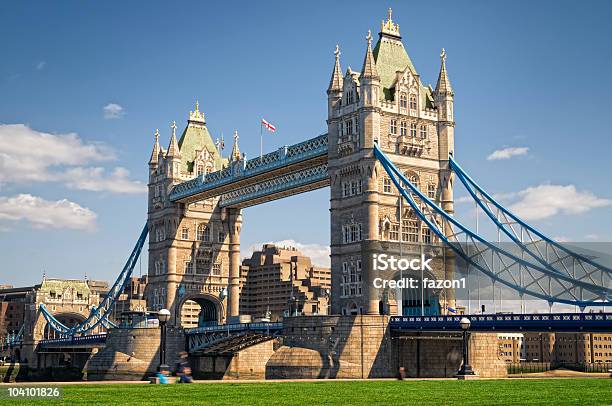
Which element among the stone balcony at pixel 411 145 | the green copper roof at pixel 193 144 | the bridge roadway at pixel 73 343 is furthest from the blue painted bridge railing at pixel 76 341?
the stone balcony at pixel 411 145

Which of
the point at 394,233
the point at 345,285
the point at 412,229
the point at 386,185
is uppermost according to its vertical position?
the point at 386,185

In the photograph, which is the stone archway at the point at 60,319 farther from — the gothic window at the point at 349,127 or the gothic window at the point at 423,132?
the gothic window at the point at 423,132

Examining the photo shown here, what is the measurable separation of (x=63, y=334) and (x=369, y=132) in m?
82.4

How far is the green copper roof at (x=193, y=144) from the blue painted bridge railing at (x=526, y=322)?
52272mm

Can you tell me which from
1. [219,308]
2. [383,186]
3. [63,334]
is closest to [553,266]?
[383,186]

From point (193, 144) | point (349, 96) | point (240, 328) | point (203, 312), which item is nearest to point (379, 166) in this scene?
point (349, 96)

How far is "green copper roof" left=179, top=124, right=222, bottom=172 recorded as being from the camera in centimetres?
11469

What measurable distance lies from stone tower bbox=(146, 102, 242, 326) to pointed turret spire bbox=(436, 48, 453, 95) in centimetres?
3397

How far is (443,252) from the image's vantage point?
77.9 metres

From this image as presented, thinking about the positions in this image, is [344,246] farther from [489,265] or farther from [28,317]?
[28,317]

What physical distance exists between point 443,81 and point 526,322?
27.8 meters

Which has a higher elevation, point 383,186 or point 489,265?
point 383,186

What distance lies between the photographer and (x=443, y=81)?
82875 mm

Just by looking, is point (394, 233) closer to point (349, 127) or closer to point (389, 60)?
point (349, 127)
